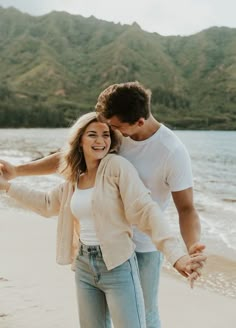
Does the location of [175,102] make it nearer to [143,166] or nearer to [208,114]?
[208,114]

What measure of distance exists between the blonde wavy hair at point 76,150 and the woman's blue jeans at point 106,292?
47 cm

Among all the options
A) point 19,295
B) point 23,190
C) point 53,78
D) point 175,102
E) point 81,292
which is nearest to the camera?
point 81,292

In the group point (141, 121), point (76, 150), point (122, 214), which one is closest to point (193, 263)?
point (122, 214)

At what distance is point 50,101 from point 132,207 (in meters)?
162

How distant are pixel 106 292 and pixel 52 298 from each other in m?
3.34

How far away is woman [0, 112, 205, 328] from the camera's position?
2727mm

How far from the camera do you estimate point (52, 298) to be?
5.96 meters

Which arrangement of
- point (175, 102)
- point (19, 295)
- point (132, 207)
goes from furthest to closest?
1. point (175, 102)
2. point (19, 295)
3. point (132, 207)

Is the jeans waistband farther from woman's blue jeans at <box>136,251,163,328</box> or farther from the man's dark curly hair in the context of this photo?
the man's dark curly hair

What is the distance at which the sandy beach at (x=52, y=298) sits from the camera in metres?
5.24

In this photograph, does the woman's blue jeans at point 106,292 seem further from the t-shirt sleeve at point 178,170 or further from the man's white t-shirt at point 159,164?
the t-shirt sleeve at point 178,170

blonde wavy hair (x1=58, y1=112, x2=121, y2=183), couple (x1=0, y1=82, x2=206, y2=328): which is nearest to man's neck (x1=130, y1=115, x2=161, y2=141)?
couple (x1=0, y1=82, x2=206, y2=328)

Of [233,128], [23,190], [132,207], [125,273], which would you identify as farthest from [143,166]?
[233,128]

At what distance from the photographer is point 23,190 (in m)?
3.38
